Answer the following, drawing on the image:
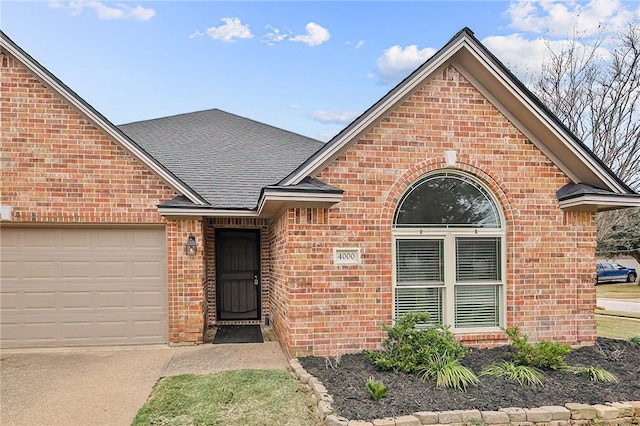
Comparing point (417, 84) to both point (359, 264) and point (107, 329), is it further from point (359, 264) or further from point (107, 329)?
point (107, 329)

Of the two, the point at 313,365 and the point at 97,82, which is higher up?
the point at 97,82

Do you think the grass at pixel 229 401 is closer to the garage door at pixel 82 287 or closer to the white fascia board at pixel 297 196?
the white fascia board at pixel 297 196

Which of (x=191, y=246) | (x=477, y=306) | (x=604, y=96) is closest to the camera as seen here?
(x=477, y=306)

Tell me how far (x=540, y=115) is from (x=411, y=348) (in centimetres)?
422

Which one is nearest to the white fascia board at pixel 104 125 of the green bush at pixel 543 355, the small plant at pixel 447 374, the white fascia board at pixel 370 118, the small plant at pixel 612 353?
the white fascia board at pixel 370 118

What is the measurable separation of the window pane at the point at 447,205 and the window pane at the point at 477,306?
1099 mm

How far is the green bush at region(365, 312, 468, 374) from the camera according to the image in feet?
19.9

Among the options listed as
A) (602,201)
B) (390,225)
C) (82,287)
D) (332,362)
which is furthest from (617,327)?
(82,287)

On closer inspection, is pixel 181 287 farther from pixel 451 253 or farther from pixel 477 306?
pixel 477 306

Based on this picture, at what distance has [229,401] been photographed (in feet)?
17.2

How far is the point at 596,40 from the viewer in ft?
52.1

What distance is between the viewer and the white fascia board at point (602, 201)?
6969 mm

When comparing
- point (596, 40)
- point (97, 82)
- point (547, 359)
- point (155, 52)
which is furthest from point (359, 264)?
point (596, 40)

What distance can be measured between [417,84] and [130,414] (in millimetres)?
6090
